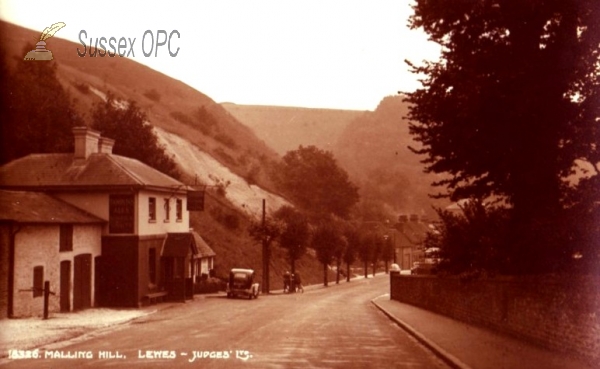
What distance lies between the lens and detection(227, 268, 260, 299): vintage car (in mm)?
43125

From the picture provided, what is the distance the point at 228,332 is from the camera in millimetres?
21016

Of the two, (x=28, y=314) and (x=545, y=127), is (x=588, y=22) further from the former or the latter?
(x=28, y=314)

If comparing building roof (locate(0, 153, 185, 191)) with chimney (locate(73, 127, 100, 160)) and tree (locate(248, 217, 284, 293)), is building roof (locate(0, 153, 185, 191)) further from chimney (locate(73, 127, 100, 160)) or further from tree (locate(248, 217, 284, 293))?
tree (locate(248, 217, 284, 293))

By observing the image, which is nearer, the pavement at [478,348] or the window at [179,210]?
the pavement at [478,348]

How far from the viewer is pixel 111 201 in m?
34.3

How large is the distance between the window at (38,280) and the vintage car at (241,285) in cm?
1658

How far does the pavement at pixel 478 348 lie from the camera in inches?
554

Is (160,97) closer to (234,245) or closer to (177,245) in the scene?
(234,245)

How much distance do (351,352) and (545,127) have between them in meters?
8.14

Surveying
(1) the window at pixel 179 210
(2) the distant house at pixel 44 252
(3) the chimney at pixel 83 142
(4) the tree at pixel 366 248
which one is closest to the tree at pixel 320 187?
(4) the tree at pixel 366 248

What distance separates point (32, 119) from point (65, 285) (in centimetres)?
2869

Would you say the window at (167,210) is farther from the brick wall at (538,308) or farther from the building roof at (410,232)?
the building roof at (410,232)

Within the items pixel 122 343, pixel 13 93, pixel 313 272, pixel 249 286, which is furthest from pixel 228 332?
pixel 313 272

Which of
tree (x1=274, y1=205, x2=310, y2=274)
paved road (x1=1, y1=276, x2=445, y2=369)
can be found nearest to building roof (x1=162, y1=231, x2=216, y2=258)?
paved road (x1=1, y1=276, x2=445, y2=369)
